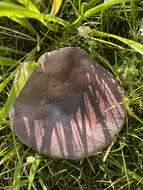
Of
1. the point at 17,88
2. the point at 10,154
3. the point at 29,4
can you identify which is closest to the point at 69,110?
A: the point at 17,88

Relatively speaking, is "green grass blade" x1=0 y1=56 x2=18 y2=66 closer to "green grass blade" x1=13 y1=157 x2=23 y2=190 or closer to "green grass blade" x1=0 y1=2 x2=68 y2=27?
"green grass blade" x1=0 y1=2 x2=68 y2=27

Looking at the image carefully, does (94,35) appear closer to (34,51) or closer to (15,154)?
(34,51)

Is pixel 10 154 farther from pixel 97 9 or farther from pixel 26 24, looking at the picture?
pixel 97 9

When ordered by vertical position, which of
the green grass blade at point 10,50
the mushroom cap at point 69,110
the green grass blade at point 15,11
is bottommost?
the mushroom cap at point 69,110

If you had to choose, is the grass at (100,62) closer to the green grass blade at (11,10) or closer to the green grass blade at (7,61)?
the green grass blade at (7,61)

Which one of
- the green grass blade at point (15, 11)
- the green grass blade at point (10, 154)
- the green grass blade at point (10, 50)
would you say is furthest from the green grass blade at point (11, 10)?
the green grass blade at point (10, 154)

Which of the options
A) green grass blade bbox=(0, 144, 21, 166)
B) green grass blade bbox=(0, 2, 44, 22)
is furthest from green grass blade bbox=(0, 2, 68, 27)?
green grass blade bbox=(0, 144, 21, 166)
